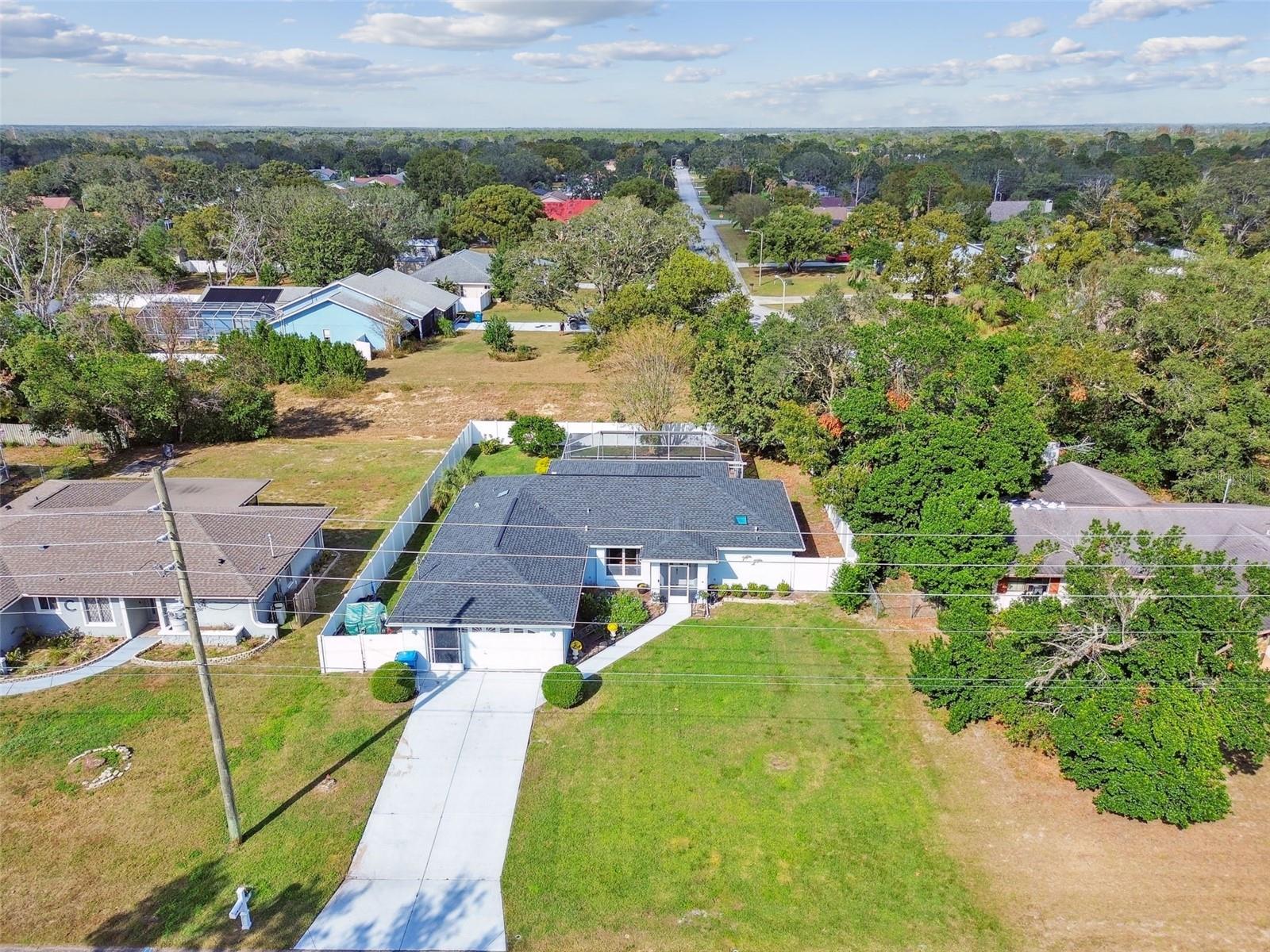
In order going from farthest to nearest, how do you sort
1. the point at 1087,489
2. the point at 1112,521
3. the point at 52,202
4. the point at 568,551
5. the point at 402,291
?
1. the point at 52,202
2. the point at 402,291
3. the point at 1087,489
4. the point at 1112,521
5. the point at 568,551

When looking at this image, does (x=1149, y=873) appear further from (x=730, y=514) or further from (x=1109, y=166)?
(x=1109, y=166)

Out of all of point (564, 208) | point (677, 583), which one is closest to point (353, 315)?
point (677, 583)

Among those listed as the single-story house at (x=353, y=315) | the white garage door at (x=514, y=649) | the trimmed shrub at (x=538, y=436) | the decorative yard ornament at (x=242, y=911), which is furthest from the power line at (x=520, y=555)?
the single-story house at (x=353, y=315)

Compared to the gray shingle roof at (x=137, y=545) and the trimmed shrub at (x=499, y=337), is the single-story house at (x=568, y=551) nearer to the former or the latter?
the gray shingle roof at (x=137, y=545)

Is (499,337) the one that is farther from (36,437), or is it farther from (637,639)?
(637,639)

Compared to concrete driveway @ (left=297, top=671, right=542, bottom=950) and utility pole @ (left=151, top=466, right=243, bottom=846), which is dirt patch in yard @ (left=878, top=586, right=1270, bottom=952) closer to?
concrete driveway @ (left=297, top=671, right=542, bottom=950)

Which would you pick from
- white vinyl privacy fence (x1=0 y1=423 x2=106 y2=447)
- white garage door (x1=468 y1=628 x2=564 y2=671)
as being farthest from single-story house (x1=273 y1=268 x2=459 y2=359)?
white garage door (x1=468 y1=628 x2=564 y2=671)
